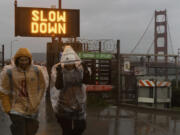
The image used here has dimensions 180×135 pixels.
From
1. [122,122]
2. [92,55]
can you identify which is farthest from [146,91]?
[122,122]

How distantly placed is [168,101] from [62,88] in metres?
5.69

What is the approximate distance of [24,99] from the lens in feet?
10.5

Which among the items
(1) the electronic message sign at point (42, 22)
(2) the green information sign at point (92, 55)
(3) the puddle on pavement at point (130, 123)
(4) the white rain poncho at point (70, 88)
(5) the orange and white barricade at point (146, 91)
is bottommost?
(3) the puddle on pavement at point (130, 123)

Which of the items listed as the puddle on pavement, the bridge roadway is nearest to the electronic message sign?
the bridge roadway

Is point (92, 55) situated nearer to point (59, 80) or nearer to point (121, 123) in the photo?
point (121, 123)

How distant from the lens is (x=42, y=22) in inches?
291

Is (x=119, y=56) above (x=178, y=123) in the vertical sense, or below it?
above

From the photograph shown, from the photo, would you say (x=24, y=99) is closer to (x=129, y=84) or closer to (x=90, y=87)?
(x=90, y=87)

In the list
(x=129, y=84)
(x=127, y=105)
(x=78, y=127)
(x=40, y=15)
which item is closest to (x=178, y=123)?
(x=127, y=105)

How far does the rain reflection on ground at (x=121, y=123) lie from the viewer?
522 centimetres

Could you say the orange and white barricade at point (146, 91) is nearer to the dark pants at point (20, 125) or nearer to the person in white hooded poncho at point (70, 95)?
the person in white hooded poncho at point (70, 95)

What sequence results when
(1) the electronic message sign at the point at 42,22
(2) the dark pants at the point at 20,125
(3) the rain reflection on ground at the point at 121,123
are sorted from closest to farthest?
(2) the dark pants at the point at 20,125 < (3) the rain reflection on ground at the point at 121,123 < (1) the electronic message sign at the point at 42,22

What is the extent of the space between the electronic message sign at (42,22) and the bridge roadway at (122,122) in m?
2.23

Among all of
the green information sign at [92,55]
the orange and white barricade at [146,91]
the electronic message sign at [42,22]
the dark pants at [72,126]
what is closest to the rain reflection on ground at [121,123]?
the orange and white barricade at [146,91]
